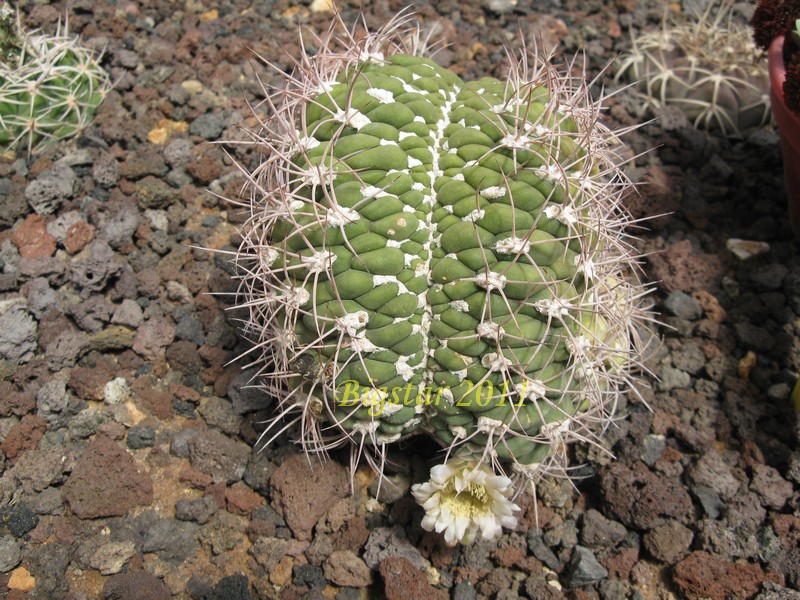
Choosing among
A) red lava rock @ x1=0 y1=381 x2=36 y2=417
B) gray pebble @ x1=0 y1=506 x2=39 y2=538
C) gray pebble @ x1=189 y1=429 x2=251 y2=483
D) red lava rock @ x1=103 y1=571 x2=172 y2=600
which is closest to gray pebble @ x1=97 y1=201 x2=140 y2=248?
red lava rock @ x1=0 y1=381 x2=36 y2=417

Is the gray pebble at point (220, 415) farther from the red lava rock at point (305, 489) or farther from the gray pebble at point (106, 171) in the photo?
the gray pebble at point (106, 171)

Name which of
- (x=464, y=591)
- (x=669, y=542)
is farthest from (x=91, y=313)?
(x=669, y=542)

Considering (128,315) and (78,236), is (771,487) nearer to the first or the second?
(128,315)

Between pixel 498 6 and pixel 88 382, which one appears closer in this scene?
Answer: pixel 88 382

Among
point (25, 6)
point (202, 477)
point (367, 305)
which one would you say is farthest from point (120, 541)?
point (25, 6)

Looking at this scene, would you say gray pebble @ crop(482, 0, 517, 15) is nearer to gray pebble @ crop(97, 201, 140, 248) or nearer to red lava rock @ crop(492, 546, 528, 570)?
gray pebble @ crop(97, 201, 140, 248)

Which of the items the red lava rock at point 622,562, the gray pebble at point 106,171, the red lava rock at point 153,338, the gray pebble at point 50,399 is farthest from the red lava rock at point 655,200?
the gray pebble at point 50,399

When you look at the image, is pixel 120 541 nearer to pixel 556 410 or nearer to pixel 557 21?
pixel 556 410
